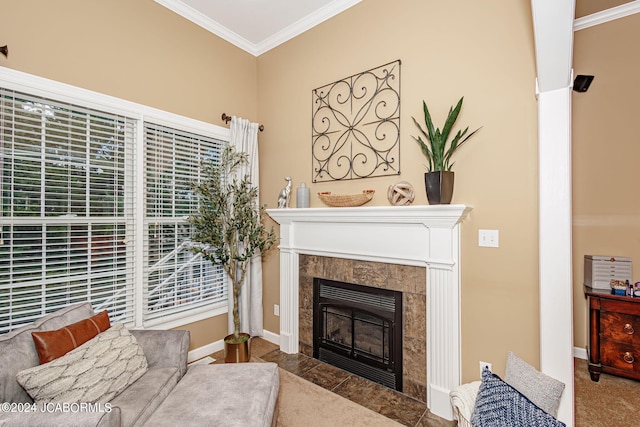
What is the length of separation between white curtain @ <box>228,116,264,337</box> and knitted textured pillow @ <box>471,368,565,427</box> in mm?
2204

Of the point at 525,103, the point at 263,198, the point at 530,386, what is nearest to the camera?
the point at 530,386

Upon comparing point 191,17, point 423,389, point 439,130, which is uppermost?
point 191,17

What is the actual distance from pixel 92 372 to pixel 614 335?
3589mm

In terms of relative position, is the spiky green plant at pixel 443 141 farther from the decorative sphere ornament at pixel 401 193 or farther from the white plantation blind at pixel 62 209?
the white plantation blind at pixel 62 209

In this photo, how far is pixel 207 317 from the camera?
2.98m

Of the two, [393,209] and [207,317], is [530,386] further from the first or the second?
[207,317]

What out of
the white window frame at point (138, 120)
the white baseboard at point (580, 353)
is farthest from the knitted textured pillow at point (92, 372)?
the white baseboard at point (580, 353)

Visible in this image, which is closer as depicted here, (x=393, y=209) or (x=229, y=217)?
(x=393, y=209)

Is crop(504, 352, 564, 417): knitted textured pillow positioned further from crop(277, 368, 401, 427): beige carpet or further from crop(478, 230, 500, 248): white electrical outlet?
crop(277, 368, 401, 427): beige carpet

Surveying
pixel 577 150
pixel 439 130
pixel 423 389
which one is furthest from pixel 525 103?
pixel 423 389

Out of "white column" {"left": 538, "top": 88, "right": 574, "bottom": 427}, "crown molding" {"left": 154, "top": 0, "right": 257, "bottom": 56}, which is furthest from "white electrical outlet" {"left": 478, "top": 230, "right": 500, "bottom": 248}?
"crown molding" {"left": 154, "top": 0, "right": 257, "bottom": 56}

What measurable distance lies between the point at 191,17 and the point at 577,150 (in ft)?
12.8

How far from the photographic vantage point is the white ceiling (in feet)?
8.98

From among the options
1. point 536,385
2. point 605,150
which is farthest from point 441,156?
point 605,150
